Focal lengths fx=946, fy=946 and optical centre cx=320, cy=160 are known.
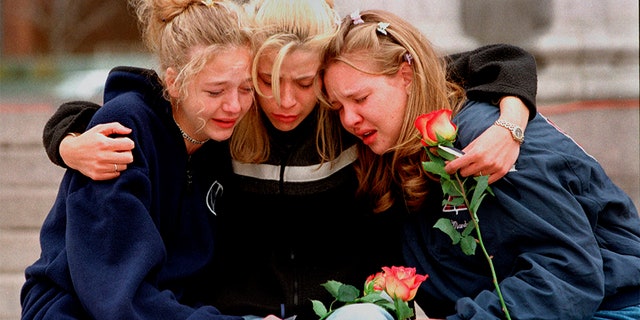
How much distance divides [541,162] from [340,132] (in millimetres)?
622

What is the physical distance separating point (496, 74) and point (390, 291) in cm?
79

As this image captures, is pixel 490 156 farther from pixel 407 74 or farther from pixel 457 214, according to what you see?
pixel 407 74

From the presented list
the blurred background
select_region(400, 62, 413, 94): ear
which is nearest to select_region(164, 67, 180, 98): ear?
select_region(400, 62, 413, 94): ear

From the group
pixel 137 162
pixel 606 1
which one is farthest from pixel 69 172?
pixel 606 1

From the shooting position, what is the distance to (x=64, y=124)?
107 inches

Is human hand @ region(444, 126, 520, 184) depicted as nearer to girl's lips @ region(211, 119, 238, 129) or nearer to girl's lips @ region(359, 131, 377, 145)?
girl's lips @ region(359, 131, 377, 145)

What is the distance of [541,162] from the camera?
246cm

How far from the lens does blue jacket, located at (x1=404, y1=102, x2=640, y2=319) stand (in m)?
2.38

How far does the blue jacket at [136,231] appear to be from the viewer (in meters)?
2.38

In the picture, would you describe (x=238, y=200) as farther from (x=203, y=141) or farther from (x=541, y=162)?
(x=541, y=162)

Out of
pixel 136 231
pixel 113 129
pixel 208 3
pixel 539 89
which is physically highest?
pixel 208 3

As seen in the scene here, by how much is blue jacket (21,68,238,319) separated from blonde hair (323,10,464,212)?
0.52 meters

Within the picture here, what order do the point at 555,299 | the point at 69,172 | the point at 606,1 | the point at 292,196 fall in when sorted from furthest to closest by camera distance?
1. the point at 606,1
2. the point at 292,196
3. the point at 69,172
4. the point at 555,299

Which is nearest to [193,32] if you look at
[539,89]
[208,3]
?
[208,3]
